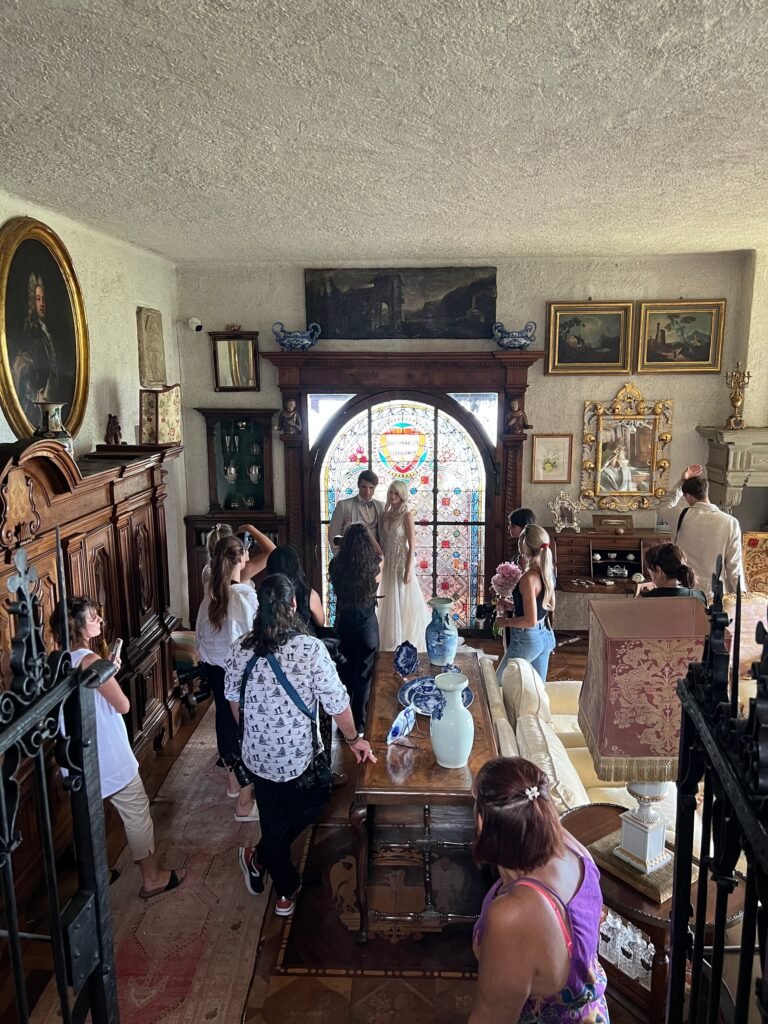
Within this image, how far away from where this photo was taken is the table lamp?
2277 millimetres

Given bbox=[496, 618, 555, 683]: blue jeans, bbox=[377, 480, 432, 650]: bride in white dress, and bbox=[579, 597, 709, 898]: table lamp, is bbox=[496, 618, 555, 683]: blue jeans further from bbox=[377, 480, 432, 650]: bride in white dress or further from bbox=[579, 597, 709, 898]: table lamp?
bbox=[579, 597, 709, 898]: table lamp

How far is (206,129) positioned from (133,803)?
125 inches

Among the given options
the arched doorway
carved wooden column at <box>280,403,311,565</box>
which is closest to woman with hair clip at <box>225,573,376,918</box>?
carved wooden column at <box>280,403,311,565</box>

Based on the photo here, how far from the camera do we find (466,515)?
7.50 metres

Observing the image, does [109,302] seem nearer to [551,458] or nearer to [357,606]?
[357,606]

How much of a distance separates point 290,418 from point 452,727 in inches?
176

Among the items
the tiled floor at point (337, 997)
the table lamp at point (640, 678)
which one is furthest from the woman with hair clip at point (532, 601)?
the table lamp at point (640, 678)

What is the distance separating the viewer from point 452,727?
3457 millimetres

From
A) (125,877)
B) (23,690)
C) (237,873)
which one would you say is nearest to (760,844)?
(23,690)

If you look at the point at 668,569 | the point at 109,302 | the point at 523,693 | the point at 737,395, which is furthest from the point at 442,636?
the point at 737,395

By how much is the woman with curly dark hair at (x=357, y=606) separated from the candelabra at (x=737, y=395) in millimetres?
3836

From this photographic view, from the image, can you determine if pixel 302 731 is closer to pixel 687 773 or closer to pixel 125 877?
pixel 125 877

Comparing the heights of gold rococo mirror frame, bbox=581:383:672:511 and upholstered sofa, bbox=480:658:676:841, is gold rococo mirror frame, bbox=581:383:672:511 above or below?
above

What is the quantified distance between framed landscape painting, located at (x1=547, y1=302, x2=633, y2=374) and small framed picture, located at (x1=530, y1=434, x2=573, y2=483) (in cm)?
67
